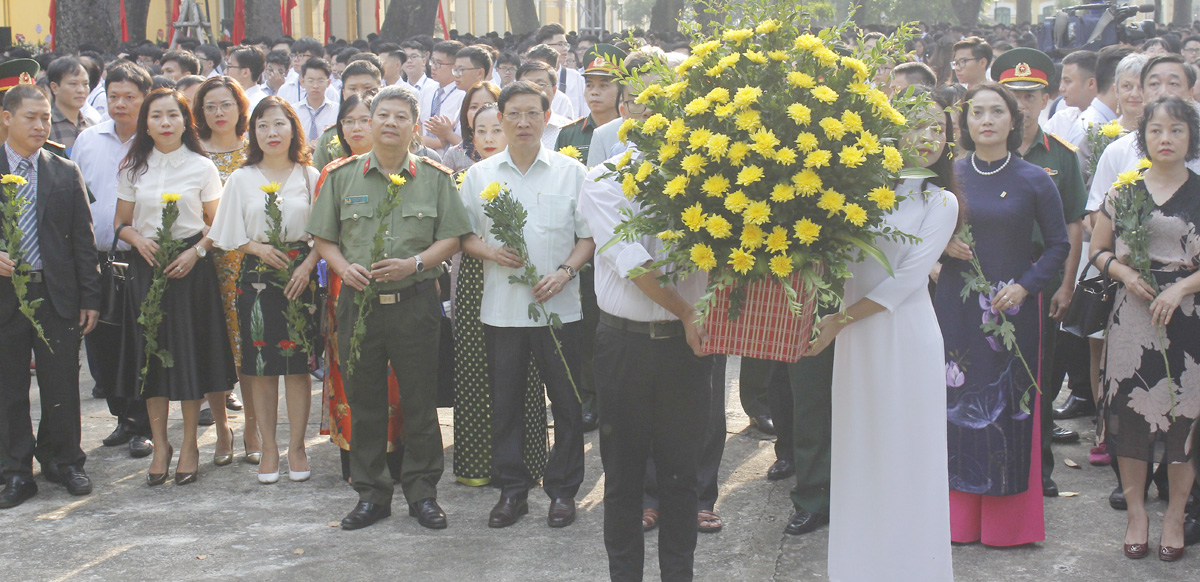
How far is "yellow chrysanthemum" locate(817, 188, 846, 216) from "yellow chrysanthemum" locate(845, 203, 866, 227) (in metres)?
0.03

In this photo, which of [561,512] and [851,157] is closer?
[851,157]

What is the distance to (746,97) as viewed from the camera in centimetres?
312

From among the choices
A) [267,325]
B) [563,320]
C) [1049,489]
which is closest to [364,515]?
[267,325]

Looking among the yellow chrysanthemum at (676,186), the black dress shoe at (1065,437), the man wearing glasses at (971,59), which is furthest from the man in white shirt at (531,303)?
the man wearing glasses at (971,59)

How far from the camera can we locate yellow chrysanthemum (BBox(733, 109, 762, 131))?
10.2 feet

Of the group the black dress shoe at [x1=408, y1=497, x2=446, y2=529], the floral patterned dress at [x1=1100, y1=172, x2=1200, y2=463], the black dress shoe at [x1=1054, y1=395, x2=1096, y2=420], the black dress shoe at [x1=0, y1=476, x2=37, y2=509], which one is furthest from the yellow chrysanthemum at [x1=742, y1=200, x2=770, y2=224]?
the black dress shoe at [x1=1054, y1=395, x2=1096, y2=420]

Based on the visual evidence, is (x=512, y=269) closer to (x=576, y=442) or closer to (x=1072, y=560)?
(x=576, y=442)

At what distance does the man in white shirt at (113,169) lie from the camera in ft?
19.6

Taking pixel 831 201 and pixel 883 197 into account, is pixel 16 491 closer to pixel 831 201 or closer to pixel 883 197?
pixel 831 201

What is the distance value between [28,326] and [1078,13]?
18.0m

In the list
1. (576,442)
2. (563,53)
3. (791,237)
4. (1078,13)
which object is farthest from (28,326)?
(1078,13)

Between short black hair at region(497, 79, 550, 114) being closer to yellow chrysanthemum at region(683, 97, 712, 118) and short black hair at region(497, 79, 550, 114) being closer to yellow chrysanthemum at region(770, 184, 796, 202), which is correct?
yellow chrysanthemum at region(683, 97, 712, 118)

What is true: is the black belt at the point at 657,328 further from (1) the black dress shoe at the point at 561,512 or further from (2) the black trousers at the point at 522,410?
(1) the black dress shoe at the point at 561,512

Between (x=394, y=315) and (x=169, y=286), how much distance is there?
4.57 ft
